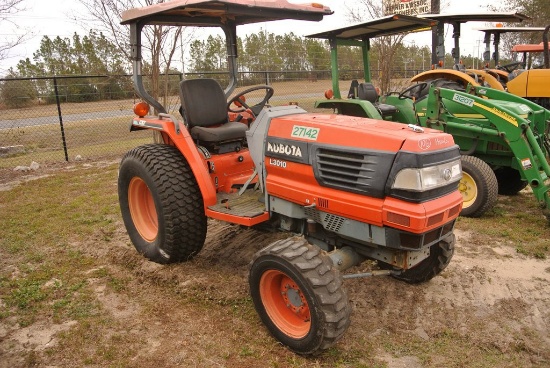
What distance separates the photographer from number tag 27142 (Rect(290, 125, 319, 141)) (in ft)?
9.68

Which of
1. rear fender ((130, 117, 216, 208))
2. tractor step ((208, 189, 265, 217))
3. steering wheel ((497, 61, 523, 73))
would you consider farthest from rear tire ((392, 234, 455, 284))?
steering wheel ((497, 61, 523, 73))

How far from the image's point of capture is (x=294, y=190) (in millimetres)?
3039

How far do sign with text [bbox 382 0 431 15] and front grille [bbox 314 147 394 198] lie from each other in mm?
Result: 10409

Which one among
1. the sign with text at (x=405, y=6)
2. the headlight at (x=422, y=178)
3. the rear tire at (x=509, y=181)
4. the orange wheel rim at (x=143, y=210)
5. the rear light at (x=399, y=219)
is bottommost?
the rear tire at (x=509, y=181)

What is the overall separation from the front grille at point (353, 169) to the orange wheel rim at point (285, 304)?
2.20 feet

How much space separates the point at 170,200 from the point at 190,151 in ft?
1.39

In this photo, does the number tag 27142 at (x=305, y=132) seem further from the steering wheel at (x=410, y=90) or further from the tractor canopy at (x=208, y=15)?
the steering wheel at (x=410, y=90)

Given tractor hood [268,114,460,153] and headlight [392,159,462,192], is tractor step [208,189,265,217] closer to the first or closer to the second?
tractor hood [268,114,460,153]

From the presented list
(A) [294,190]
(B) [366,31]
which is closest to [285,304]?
(A) [294,190]

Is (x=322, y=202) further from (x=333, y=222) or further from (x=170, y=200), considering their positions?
(x=170, y=200)

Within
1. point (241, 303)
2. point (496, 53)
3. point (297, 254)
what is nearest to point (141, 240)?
point (241, 303)

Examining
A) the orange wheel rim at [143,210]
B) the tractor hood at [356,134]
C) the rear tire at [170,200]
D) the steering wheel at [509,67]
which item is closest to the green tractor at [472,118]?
the tractor hood at [356,134]

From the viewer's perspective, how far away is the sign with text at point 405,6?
1196 centimetres

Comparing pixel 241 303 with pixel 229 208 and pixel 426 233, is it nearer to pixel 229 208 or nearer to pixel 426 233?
pixel 229 208
